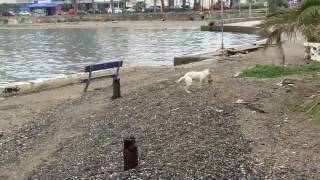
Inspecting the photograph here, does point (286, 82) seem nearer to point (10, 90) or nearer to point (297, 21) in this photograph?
point (297, 21)

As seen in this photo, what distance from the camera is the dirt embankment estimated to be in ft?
24.6

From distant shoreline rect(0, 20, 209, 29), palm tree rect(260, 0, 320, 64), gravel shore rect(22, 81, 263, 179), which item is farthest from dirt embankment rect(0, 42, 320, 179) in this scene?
distant shoreline rect(0, 20, 209, 29)

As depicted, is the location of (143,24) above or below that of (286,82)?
below

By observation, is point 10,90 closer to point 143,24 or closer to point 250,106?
point 250,106

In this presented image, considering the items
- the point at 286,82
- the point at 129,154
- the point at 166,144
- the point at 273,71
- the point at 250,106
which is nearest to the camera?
the point at 129,154

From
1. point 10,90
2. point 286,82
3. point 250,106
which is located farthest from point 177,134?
point 10,90

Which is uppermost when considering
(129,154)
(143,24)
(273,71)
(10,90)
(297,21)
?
(297,21)

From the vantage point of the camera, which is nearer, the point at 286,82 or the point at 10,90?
the point at 286,82

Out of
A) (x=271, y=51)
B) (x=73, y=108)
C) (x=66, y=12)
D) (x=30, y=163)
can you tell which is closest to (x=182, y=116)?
(x=30, y=163)

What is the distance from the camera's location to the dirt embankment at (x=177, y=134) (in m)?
7.50

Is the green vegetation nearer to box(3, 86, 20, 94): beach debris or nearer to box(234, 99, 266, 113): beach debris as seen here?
box(234, 99, 266, 113): beach debris

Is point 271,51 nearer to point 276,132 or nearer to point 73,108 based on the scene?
point 73,108

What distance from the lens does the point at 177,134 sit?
29.9 feet

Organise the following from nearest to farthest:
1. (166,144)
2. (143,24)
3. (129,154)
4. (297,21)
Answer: (129,154)
(166,144)
(297,21)
(143,24)
